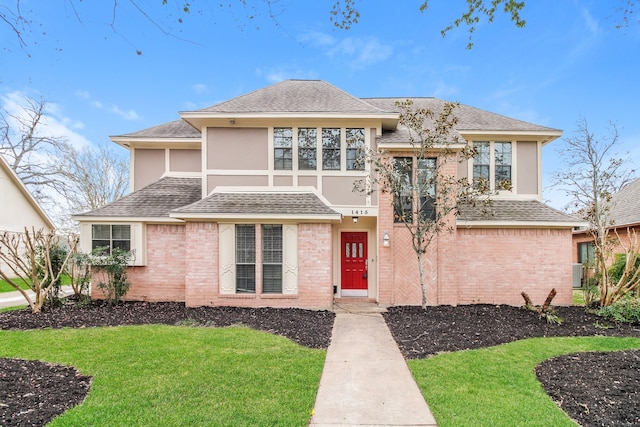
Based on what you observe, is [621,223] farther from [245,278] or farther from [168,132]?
[168,132]

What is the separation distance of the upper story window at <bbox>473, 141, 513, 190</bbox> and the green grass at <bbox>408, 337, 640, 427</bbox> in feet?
19.8

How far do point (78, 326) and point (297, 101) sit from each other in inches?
330

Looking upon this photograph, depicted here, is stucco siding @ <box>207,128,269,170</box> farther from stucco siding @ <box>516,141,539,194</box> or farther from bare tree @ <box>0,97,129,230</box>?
bare tree @ <box>0,97,129,230</box>

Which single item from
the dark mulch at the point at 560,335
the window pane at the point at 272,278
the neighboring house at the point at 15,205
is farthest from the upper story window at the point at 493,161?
the neighboring house at the point at 15,205

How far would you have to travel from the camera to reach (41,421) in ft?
11.9

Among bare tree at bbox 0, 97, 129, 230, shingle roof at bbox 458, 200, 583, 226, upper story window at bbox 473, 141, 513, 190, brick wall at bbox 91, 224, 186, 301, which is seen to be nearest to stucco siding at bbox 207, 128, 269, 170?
brick wall at bbox 91, 224, 186, 301

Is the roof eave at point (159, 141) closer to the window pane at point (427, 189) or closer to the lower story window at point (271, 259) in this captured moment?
the lower story window at point (271, 259)

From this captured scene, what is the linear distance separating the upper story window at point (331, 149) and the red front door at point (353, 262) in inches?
95.6

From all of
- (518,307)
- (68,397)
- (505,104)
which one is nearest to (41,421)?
(68,397)

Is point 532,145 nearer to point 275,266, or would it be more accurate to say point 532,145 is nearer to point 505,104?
point 505,104

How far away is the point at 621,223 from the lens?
50.0 ft

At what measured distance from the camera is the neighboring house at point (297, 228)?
933cm

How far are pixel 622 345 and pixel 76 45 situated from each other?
1039 centimetres

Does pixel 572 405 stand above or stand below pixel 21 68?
below
